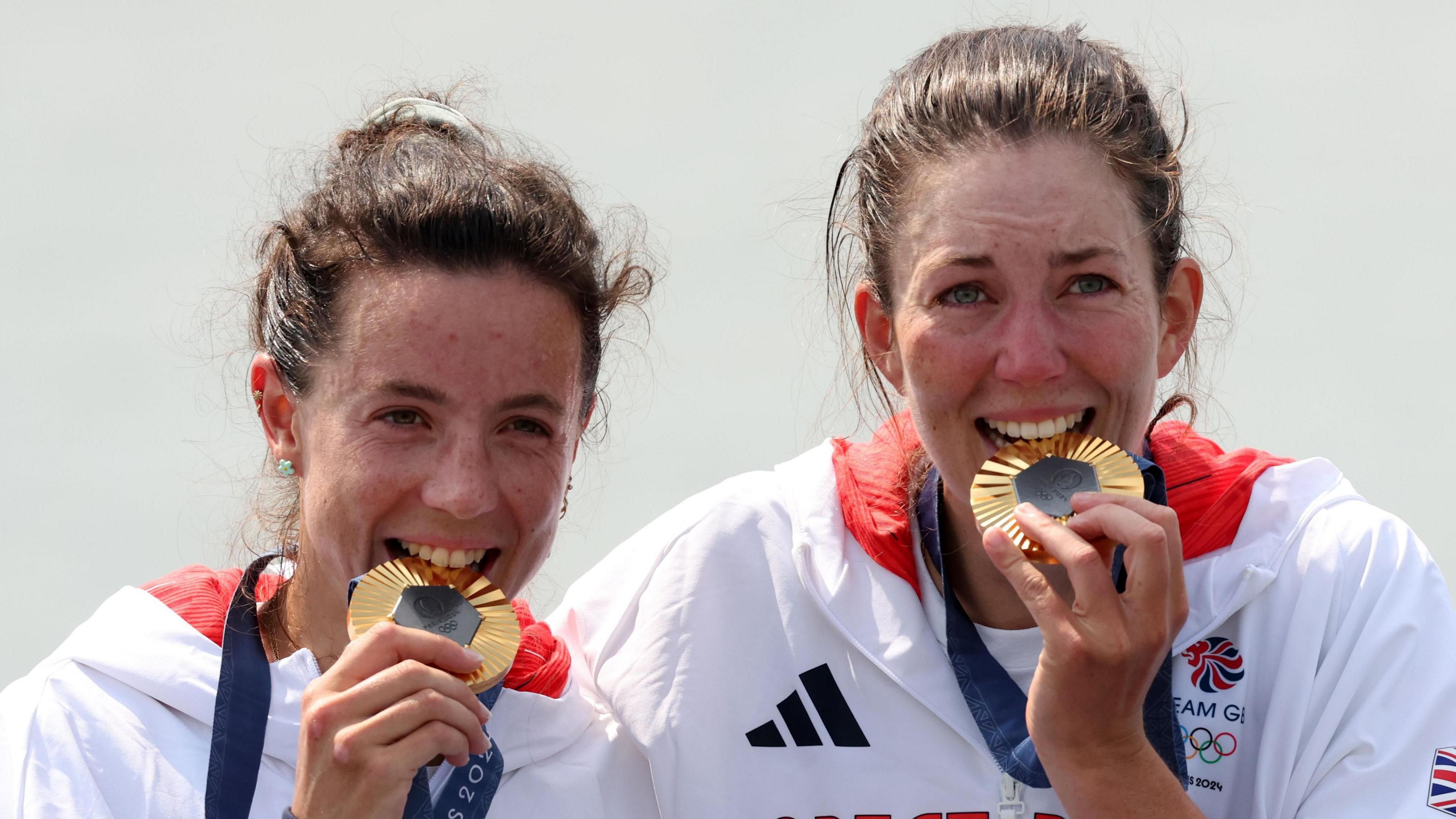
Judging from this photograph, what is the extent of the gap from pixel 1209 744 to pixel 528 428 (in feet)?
6.01

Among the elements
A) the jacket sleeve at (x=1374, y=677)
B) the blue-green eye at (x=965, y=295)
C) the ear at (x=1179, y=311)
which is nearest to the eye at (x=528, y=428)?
the blue-green eye at (x=965, y=295)

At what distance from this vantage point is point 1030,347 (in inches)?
159

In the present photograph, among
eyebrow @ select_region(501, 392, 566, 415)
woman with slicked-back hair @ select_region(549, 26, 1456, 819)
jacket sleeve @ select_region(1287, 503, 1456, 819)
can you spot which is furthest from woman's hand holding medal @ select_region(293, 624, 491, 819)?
jacket sleeve @ select_region(1287, 503, 1456, 819)

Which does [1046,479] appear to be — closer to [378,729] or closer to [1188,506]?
[1188,506]

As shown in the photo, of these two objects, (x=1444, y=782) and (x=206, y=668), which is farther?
(x=206, y=668)

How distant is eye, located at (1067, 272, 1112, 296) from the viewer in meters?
4.16

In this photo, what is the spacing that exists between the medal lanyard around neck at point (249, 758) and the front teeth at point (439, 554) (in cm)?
20

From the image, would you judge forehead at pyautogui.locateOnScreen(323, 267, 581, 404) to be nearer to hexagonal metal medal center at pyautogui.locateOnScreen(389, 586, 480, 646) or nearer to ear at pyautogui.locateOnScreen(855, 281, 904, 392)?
hexagonal metal medal center at pyautogui.locateOnScreen(389, 586, 480, 646)

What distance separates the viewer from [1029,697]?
394 cm

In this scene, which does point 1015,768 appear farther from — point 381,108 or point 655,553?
point 381,108

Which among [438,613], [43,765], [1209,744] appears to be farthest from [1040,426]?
[43,765]

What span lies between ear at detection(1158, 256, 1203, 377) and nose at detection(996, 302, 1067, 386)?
0.45 m

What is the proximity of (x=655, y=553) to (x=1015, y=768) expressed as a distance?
1.13m

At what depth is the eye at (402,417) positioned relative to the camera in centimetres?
420
